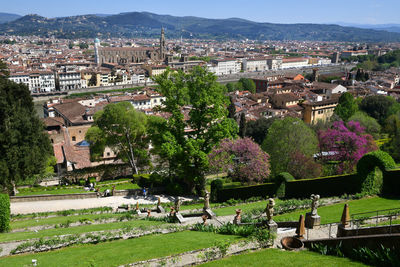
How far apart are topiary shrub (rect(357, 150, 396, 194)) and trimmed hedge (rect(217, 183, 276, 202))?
252 inches

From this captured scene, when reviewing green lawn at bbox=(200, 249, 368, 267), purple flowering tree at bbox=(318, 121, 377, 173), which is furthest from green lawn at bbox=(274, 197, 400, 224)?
purple flowering tree at bbox=(318, 121, 377, 173)

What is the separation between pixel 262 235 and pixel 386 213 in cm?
664

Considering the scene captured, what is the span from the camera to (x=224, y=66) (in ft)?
570

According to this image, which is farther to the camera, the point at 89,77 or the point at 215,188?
the point at 89,77

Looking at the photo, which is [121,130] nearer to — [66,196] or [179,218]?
[66,196]

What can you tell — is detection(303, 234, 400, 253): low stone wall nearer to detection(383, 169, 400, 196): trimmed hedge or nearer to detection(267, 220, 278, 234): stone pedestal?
detection(267, 220, 278, 234): stone pedestal

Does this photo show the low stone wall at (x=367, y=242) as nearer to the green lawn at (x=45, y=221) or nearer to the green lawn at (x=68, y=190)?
the green lawn at (x=45, y=221)

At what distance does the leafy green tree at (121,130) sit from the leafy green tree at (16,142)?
6.34 metres

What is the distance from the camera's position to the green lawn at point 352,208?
1603 cm

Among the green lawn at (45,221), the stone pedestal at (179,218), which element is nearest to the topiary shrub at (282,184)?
the stone pedestal at (179,218)

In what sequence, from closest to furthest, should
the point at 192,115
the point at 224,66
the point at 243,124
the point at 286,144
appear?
the point at 192,115 → the point at 286,144 → the point at 243,124 → the point at 224,66

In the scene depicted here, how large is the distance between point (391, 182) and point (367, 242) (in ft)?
33.3

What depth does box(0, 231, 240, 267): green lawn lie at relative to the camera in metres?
12.1

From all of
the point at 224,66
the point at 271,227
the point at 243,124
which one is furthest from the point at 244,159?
the point at 224,66
